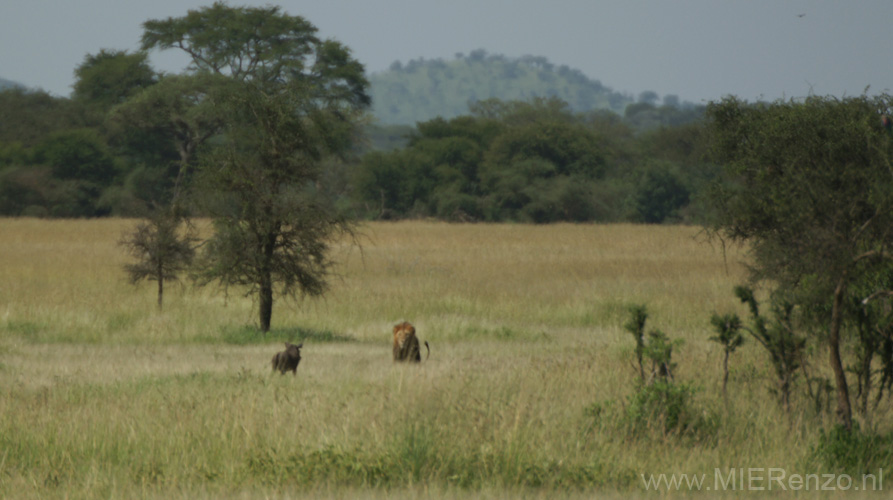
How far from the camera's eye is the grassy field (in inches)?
250

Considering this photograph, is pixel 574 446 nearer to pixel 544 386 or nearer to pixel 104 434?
pixel 544 386

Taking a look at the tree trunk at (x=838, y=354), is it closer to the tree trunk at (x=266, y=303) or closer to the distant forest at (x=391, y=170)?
the tree trunk at (x=266, y=303)

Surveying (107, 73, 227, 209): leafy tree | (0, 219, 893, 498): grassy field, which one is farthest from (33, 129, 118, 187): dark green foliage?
(0, 219, 893, 498): grassy field

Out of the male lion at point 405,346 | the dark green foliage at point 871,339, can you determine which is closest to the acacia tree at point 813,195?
the dark green foliage at point 871,339

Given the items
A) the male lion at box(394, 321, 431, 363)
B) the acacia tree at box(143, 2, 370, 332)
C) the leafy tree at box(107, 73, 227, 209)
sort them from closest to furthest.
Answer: the male lion at box(394, 321, 431, 363)
the acacia tree at box(143, 2, 370, 332)
the leafy tree at box(107, 73, 227, 209)

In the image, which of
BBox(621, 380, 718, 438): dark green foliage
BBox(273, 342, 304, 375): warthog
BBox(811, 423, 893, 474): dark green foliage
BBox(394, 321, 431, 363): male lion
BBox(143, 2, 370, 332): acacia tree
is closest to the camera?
BBox(811, 423, 893, 474): dark green foliage

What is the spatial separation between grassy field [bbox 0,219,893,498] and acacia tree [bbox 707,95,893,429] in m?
1.23

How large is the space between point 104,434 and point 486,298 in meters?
14.9

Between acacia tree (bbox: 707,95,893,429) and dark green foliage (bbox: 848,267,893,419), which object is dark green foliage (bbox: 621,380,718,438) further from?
dark green foliage (bbox: 848,267,893,419)

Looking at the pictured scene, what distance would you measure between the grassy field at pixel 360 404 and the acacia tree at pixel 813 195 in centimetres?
123

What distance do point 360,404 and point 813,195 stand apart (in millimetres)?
4184

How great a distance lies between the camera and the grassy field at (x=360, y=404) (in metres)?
6.35

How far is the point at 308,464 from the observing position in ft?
21.2

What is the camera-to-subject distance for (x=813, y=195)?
7.47 meters
